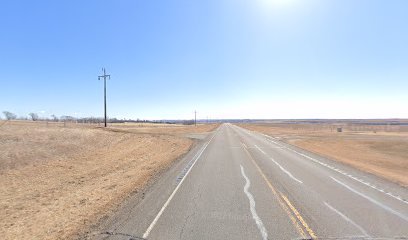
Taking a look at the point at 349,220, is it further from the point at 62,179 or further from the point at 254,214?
the point at 62,179

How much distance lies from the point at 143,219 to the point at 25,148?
19064mm

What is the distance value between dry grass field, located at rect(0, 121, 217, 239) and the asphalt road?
1.26m

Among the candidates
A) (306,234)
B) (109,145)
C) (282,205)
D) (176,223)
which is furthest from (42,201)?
(109,145)

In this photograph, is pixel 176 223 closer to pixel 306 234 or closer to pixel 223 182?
pixel 306 234

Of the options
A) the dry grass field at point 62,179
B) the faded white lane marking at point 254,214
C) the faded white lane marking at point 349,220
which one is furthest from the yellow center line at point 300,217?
the dry grass field at point 62,179

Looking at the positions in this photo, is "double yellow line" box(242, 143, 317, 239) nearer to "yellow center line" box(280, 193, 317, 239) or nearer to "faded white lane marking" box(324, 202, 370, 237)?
"yellow center line" box(280, 193, 317, 239)

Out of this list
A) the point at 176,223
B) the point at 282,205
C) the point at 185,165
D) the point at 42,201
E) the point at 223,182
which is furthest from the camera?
the point at 185,165

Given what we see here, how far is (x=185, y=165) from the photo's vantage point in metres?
19.3

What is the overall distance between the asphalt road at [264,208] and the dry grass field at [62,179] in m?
1.26

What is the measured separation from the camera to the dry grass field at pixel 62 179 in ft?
30.3

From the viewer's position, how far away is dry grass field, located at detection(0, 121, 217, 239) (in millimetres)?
9240

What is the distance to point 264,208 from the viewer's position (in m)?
9.56

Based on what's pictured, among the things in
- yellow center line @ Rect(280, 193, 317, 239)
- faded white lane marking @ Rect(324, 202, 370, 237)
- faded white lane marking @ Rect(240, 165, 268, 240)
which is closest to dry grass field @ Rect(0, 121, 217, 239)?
faded white lane marking @ Rect(240, 165, 268, 240)

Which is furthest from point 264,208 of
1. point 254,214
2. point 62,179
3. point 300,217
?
point 62,179
